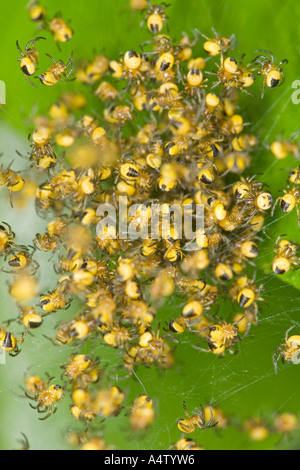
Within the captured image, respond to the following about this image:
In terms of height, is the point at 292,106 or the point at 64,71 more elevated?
the point at 64,71

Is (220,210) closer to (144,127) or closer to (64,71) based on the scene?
(144,127)

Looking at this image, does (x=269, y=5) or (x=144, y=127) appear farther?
(x=144, y=127)

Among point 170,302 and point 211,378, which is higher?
point 170,302

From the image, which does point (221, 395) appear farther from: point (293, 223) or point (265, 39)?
point (265, 39)
